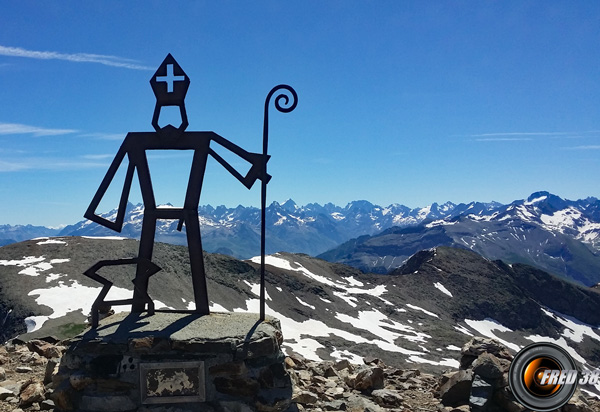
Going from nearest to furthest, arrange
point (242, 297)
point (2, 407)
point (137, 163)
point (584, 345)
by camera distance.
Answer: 1. point (2, 407)
2. point (137, 163)
3. point (242, 297)
4. point (584, 345)

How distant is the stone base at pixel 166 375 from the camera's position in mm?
9227

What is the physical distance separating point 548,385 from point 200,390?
651cm

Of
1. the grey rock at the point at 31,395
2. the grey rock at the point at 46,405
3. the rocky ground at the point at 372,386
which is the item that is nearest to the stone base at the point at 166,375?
the grey rock at the point at 46,405

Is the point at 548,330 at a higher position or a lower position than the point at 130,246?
lower

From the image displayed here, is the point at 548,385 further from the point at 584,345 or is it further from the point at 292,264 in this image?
the point at 584,345

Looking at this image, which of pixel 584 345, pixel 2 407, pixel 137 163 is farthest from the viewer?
pixel 584 345

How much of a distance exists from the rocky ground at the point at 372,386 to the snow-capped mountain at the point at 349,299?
11.3 meters

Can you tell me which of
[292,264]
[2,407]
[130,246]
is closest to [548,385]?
[2,407]

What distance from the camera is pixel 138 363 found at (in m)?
9.27

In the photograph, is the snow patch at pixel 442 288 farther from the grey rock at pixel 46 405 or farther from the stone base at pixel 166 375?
the grey rock at pixel 46 405

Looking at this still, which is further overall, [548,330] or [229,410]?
[548,330]

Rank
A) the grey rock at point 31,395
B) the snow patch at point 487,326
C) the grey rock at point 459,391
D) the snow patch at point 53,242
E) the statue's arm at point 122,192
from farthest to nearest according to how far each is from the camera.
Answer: the snow patch at point 487,326 → the snow patch at point 53,242 → the grey rock at point 459,391 → the statue's arm at point 122,192 → the grey rock at point 31,395

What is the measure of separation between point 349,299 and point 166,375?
71.6 meters

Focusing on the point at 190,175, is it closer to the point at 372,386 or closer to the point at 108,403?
the point at 108,403
